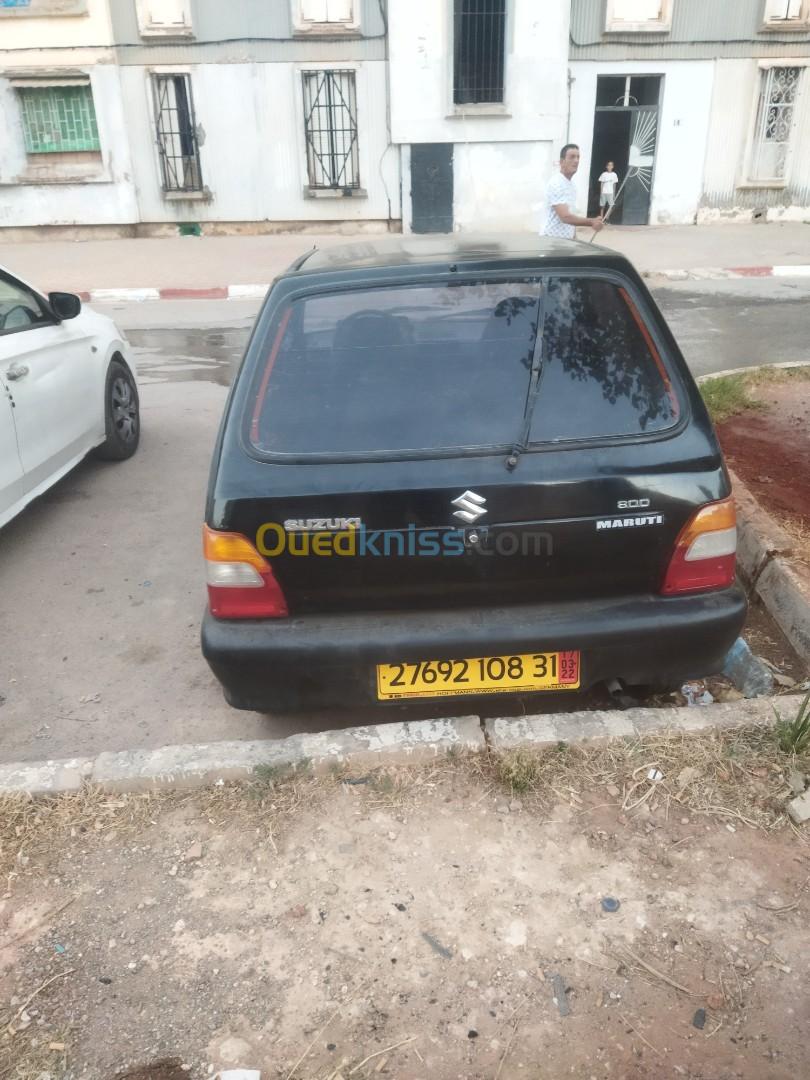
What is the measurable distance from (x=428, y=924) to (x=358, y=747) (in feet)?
2.12

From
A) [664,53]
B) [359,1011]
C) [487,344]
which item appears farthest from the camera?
[664,53]

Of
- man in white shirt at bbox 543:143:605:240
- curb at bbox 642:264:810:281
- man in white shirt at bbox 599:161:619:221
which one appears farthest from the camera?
man in white shirt at bbox 599:161:619:221

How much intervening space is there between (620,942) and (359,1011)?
689 mm

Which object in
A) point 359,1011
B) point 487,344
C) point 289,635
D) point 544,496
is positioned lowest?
point 359,1011

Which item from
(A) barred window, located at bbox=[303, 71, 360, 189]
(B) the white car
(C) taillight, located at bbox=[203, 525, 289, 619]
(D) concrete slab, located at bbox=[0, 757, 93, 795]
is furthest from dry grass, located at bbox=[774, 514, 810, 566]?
(A) barred window, located at bbox=[303, 71, 360, 189]

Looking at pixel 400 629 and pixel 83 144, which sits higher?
pixel 83 144

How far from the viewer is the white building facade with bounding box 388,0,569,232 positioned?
1683cm

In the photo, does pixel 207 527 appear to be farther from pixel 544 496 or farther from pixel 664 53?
pixel 664 53

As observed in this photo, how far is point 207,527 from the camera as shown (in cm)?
263

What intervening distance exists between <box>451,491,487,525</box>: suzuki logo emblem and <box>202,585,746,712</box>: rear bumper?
1.08ft

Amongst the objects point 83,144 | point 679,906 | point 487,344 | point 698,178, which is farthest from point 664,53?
point 679,906

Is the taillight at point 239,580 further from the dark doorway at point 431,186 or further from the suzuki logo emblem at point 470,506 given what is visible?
the dark doorway at point 431,186

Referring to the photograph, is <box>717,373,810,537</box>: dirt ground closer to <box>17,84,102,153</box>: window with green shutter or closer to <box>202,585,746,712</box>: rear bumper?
<box>202,585,746,712</box>: rear bumper

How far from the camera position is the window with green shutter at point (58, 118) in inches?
695
